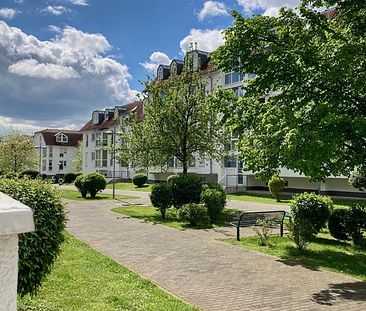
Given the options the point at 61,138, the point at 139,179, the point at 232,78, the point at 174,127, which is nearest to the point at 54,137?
the point at 61,138

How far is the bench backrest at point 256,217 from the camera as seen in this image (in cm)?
1429

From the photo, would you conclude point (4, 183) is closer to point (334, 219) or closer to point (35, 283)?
point (35, 283)

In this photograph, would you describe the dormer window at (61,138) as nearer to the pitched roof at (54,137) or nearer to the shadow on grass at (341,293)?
the pitched roof at (54,137)

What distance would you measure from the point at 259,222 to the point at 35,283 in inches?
380

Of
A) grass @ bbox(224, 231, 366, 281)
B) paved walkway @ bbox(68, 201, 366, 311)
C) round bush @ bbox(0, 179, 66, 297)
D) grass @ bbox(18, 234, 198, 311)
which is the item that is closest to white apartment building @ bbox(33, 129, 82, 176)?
paved walkway @ bbox(68, 201, 366, 311)

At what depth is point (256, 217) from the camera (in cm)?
1479

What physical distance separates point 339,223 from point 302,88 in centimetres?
616

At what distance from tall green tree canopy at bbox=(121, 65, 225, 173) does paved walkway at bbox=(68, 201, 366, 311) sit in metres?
9.05

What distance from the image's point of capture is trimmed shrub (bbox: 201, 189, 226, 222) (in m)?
18.7

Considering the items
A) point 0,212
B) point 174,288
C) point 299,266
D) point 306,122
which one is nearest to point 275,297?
point 174,288

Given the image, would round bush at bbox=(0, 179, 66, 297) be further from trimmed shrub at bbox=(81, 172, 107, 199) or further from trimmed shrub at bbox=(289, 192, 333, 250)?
trimmed shrub at bbox=(81, 172, 107, 199)

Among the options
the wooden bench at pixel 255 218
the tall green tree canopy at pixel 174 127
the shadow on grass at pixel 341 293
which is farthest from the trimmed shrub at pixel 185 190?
the shadow on grass at pixel 341 293

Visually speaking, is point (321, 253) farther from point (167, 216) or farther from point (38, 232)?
point (167, 216)

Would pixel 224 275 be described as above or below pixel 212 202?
below
